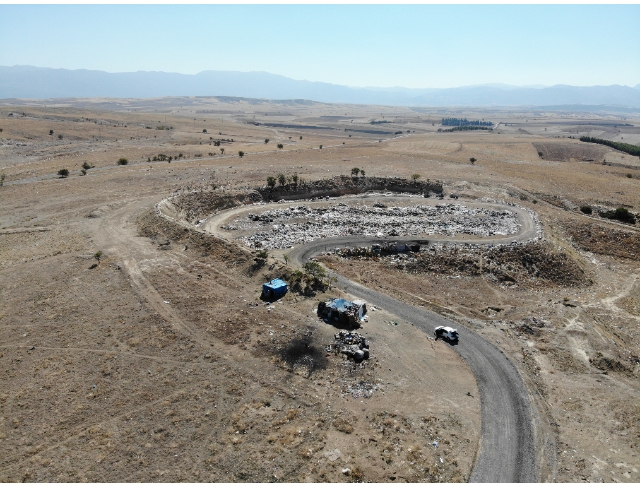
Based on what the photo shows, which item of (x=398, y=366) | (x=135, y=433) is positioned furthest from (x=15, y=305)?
(x=398, y=366)

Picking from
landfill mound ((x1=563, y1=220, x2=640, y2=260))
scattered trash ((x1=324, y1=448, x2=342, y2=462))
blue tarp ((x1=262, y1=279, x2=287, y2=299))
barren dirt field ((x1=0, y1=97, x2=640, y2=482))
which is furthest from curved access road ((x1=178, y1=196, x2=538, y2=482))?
landfill mound ((x1=563, y1=220, x2=640, y2=260))

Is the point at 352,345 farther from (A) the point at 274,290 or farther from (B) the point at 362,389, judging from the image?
(A) the point at 274,290

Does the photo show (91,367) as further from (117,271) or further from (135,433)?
(117,271)

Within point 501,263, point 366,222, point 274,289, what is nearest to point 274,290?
point 274,289

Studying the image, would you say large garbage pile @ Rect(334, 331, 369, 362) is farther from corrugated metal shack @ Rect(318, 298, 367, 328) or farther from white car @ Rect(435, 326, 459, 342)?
white car @ Rect(435, 326, 459, 342)

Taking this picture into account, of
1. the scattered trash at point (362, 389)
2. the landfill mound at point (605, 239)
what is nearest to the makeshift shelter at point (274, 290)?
the scattered trash at point (362, 389)

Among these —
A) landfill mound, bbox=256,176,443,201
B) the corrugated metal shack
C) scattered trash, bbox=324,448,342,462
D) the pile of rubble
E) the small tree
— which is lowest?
scattered trash, bbox=324,448,342,462

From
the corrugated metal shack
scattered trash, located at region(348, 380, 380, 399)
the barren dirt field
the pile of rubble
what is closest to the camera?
the barren dirt field
